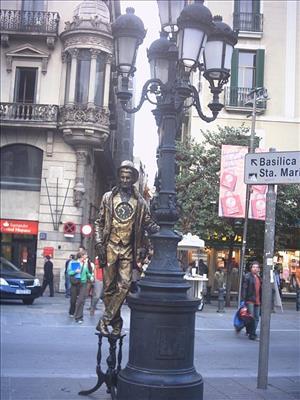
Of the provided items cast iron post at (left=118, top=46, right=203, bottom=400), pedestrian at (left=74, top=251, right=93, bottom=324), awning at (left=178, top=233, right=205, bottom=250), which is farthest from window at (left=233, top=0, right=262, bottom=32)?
cast iron post at (left=118, top=46, right=203, bottom=400)

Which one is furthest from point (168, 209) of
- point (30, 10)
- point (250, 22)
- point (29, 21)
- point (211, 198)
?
point (250, 22)

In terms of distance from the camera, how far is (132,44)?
23.2 ft

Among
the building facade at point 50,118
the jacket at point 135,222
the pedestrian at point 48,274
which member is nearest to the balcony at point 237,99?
the building facade at point 50,118

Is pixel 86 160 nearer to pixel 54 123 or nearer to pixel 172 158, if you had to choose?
pixel 54 123

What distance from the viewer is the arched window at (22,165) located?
89.1ft

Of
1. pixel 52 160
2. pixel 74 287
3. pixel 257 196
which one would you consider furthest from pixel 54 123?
pixel 74 287

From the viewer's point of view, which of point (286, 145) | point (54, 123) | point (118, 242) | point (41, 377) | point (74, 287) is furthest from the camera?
point (286, 145)

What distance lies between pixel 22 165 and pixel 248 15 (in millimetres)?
13188

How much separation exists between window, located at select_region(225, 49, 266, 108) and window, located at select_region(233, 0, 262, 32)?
1179 mm

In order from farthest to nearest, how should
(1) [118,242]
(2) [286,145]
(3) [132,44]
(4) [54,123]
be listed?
(2) [286,145]
(4) [54,123]
(3) [132,44]
(1) [118,242]

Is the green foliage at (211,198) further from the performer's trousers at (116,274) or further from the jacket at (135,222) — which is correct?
the performer's trousers at (116,274)

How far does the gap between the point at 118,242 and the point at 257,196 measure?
1535 cm

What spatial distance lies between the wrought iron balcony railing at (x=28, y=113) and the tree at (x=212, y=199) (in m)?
6.15

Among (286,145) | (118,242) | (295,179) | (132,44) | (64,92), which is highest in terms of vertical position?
(64,92)
